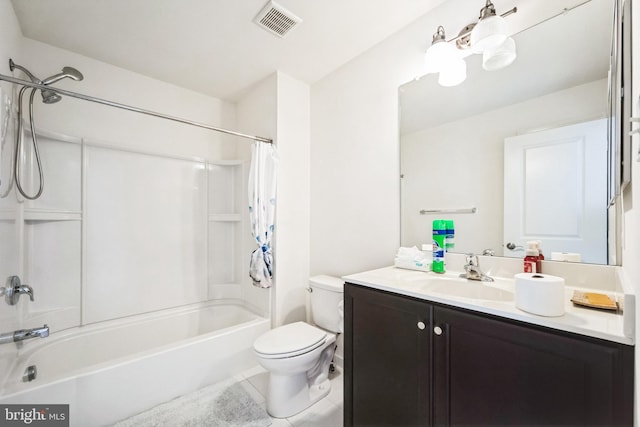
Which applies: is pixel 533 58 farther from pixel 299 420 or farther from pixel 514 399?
pixel 299 420

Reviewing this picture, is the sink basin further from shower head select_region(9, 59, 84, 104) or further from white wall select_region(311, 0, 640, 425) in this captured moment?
shower head select_region(9, 59, 84, 104)

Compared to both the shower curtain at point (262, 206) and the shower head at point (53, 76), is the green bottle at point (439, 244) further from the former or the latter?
the shower head at point (53, 76)

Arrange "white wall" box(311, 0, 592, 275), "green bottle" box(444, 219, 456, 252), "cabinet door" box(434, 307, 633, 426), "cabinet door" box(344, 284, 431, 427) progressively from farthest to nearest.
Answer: "white wall" box(311, 0, 592, 275) → "green bottle" box(444, 219, 456, 252) → "cabinet door" box(344, 284, 431, 427) → "cabinet door" box(434, 307, 633, 426)

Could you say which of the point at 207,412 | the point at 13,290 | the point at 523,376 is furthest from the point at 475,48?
the point at 13,290

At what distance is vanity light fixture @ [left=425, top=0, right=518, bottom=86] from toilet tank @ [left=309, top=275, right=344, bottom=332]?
4.71 ft

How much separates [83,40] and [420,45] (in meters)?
2.26

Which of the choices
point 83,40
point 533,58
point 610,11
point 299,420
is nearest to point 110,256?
point 83,40

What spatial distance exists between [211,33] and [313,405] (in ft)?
8.17

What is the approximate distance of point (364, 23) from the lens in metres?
1.64

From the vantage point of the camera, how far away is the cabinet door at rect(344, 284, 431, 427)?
0.99 meters

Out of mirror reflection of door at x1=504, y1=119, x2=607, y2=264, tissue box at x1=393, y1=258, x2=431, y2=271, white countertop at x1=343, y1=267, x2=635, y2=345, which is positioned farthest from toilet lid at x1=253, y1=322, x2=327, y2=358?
mirror reflection of door at x1=504, y1=119, x2=607, y2=264

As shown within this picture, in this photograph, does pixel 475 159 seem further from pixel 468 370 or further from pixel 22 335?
pixel 22 335

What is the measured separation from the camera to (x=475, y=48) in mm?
1262

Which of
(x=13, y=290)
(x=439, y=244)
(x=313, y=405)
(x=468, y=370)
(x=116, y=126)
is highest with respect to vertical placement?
(x=116, y=126)
